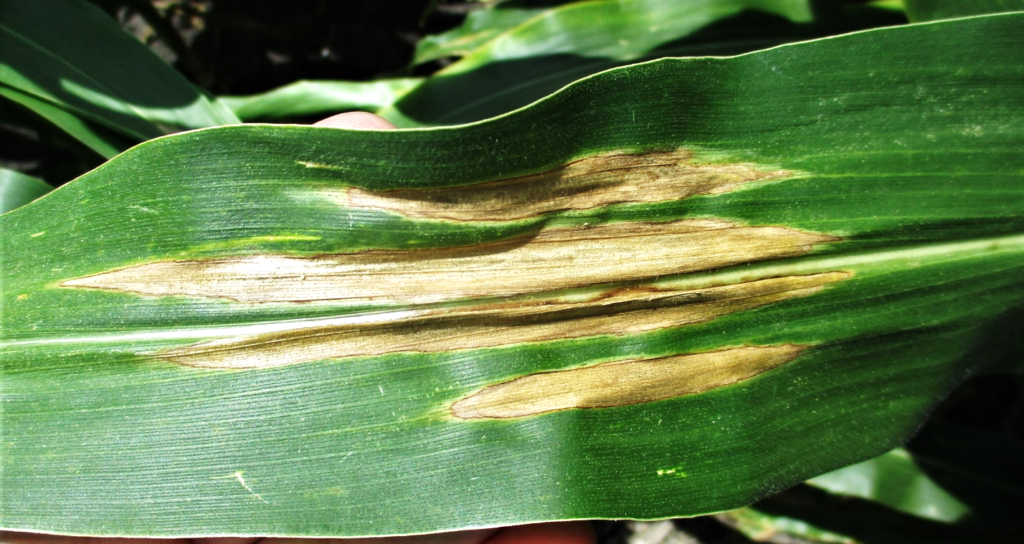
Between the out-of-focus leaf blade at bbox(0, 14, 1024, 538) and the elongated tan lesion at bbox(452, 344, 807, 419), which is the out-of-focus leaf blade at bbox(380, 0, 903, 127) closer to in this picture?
the out-of-focus leaf blade at bbox(0, 14, 1024, 538)

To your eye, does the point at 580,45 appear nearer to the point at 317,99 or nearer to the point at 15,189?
the point at 317,99

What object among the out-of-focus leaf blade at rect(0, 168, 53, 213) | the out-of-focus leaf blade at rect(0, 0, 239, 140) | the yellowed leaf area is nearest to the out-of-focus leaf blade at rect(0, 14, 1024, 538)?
the yellowed leaf area

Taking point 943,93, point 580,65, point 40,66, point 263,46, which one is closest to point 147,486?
point 40,66

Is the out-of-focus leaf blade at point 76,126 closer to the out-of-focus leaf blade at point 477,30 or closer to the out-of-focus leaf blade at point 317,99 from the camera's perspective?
the out-of-focus leaf blade at point 317,99

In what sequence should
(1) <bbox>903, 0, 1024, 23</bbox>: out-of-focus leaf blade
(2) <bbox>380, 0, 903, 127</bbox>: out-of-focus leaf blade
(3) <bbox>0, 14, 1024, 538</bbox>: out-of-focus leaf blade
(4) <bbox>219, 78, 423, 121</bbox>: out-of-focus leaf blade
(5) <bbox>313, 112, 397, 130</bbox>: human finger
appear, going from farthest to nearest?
(4) <bbox>219, 78, 423, 121</bbox>: out-of-focus leaf blade
(2) <bbox>380, 0, 903, 127</bbox>: out-of-focus leaf blade
(5) <bbox>313, 112, 397, 130</bbox>: human finger
(1) <bbox>903, 0, 1024, 23</bbox>: out-of-focus leaf blade
(3) <bbox>0, 14, 1024, 538</bbox>: out-of-focus leaf blade

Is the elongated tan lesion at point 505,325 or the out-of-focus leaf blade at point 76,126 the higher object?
the out-of-focus leaf blade at point 76,126

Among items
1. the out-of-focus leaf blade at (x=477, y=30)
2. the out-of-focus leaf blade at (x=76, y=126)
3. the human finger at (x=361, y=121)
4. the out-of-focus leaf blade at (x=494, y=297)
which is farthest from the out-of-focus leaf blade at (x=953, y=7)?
the out-of-focus leaf blade at (x=76, y=126)

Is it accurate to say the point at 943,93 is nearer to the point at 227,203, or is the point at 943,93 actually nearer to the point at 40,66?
the point at 227,203

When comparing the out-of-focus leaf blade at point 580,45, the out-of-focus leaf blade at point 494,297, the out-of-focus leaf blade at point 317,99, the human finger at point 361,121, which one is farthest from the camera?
the out-of-focus leaf blade at point 317,99

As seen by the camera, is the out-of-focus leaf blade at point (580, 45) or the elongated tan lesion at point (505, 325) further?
the out-of-focus leaf blade at point (580, 45)
